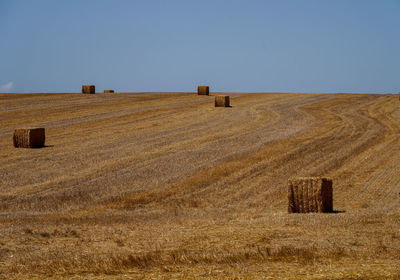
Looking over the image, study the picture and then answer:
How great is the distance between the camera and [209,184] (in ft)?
58.7

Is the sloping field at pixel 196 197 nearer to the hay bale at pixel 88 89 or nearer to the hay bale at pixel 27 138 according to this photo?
the hay bale at pixel 27 138

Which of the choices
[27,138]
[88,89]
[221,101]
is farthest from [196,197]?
[88,89]

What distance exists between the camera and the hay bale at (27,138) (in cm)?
2378

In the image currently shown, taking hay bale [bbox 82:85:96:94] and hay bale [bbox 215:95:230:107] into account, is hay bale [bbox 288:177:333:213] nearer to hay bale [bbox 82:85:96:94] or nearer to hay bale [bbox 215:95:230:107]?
hay bale [bbox 215:95:230:107]

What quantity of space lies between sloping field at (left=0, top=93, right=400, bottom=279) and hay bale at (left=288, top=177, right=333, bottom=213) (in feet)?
1.51

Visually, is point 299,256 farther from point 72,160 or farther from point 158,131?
point 158,131

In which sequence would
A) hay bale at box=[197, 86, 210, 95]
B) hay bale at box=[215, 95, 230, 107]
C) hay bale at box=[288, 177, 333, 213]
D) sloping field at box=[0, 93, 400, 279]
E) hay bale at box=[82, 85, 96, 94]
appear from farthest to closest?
hay bale at box=[82, 85, 96, 94]
hay bale at box=[197, 86, 210, 95]
hay bale at box=[215, 95, 230, 107]
hay bale at box=[288, 177, 333, 213]
sloping field at box=[0, 93, 400, 279]

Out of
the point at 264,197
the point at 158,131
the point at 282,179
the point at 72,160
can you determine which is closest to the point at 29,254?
the point at 264,197

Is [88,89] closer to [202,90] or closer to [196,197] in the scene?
[202,90]

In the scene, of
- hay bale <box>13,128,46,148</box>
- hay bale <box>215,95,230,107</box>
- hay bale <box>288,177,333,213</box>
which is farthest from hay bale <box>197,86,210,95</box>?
hay bale <box>288,177,333,213</box>

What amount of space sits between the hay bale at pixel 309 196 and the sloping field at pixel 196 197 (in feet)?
1.51

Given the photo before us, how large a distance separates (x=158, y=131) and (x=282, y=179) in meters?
11.4

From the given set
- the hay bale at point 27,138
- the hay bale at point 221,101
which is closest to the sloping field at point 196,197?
the hay bale at point 27,138

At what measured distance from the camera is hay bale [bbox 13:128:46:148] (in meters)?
23.8
